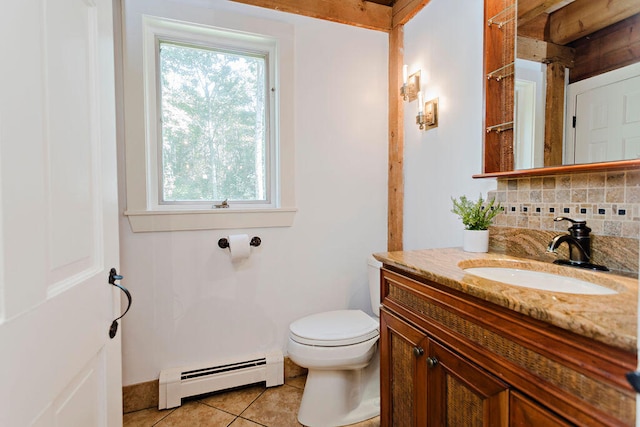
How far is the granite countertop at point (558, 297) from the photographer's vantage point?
0.54 m

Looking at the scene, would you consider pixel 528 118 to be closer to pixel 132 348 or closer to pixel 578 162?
pixel 578 162

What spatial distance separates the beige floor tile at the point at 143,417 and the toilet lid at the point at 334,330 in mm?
822

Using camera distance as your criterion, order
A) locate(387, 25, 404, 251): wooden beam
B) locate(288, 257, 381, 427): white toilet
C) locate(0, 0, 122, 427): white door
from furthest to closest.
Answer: locate(387, 25, 404, 251): wooden beam → locate(288, 257, 381, 427): white toilet → locate(0, 0, 122, 427): white door

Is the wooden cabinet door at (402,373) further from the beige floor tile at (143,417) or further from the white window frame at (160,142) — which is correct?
the beige floor tile at (143,417)

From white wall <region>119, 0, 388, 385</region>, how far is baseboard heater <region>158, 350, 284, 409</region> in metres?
0.05

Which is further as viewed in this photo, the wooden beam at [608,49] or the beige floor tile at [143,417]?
the beige floor tile at [143,417]

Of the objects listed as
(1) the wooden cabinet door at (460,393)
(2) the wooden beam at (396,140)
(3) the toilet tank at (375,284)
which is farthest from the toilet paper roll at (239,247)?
(1) the wooden cabinet door at (460,393)

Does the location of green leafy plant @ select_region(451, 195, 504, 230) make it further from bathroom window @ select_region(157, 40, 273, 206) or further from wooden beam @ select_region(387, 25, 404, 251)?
bathroom window @ select_region(157, 40, 273, 206)

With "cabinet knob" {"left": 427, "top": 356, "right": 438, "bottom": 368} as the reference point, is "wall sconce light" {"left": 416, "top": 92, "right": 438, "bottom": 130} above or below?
above

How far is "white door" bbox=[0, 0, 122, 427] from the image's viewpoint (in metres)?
0.47

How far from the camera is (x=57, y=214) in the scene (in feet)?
2.01

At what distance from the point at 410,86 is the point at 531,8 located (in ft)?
2.38

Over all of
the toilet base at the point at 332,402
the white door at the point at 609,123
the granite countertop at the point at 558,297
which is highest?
the white door at the point at 609,123

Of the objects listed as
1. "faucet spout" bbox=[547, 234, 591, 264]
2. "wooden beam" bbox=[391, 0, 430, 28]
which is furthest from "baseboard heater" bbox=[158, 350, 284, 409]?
"wooden beam" bbox=[391, 0, 430, 28]
